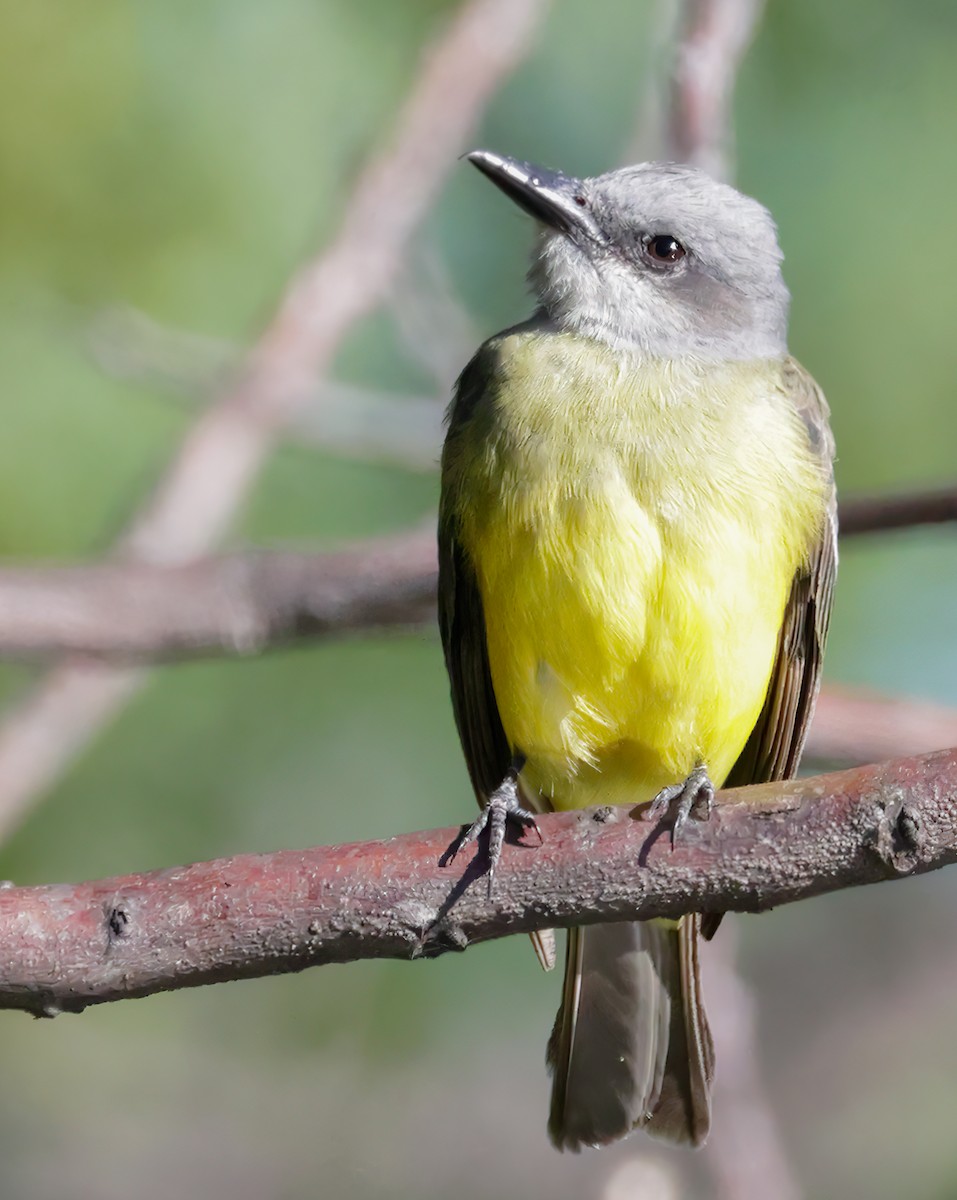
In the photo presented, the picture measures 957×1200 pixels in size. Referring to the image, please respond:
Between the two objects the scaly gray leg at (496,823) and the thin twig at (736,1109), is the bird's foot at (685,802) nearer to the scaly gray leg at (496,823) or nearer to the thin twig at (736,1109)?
the scaly gray leg at (496,823)

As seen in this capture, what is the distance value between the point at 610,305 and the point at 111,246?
279 cm

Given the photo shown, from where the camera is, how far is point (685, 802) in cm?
330

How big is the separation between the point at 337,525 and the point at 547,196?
2919 mm

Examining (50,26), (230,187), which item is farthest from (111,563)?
(50,26)

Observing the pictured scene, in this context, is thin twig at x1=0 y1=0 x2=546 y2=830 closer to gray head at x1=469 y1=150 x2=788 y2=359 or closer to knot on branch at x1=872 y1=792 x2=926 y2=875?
gray head at x1=469 y1=150 x2=788 y2=359

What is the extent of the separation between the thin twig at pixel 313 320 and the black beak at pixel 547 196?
0.82 m

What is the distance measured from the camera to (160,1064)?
7.20 meters

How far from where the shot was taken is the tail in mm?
4285

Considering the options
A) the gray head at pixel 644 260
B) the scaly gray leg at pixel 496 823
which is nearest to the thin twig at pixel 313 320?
the gray head at pixel 644 260

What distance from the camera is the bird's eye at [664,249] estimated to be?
472cm

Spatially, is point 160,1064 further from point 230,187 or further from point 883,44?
point 883,44

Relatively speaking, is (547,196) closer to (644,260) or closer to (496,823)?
(644,260)

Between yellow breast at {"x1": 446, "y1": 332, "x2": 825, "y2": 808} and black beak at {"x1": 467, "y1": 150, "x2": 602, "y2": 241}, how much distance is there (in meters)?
0.39

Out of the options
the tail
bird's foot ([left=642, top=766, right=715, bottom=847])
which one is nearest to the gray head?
bird's foot ([left=642, top=766, right=715, bottom=847])
